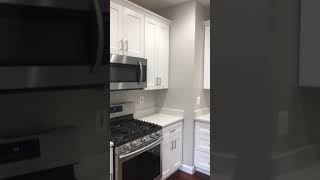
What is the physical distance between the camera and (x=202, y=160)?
3.05m

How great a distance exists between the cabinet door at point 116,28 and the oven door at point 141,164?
114 centimetres

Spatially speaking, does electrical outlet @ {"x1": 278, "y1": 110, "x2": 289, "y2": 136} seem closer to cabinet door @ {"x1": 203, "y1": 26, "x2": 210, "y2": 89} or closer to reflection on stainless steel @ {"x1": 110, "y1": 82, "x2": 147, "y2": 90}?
reflection on stainless steel @ {"x1": 110, "y1": 82, "x2": 147, "y2": 90}

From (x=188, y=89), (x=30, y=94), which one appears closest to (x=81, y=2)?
(x=30, y=94)

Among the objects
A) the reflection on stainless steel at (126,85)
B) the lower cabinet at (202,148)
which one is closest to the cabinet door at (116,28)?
the reflection on stainless steel at (126,85)

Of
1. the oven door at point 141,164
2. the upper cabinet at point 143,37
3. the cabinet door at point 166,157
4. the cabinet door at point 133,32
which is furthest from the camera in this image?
the cabinet door at point 166,157

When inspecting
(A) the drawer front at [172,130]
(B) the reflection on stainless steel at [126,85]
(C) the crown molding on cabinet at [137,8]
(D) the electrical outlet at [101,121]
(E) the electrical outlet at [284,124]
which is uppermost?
(C) the crown molding on cabinet at [137,8]

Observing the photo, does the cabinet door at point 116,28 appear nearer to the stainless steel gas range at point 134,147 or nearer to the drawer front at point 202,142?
the stainless steel gas range at point 134,147

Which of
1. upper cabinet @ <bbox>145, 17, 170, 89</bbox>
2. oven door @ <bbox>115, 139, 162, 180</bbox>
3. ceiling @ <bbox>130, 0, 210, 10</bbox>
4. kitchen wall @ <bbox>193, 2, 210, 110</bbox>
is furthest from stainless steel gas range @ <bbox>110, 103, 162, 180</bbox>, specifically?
ceiling @ <bbox>130, 0, 210, 10</bbox>

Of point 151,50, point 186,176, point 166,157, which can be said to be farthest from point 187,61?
point 186,176

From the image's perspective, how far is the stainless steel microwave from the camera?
2.09 meters

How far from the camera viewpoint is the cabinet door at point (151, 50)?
276 cm

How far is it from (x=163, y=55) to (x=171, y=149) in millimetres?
1431

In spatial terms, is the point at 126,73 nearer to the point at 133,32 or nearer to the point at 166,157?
the point at 133,32

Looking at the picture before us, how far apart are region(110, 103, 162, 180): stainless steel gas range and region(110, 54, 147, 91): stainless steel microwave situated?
0.50 m
